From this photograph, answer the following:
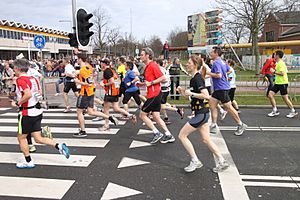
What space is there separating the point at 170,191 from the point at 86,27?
749 cm

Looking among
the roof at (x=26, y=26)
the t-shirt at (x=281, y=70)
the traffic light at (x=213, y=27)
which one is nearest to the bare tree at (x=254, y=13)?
the traffic light at (x=213, y=27)

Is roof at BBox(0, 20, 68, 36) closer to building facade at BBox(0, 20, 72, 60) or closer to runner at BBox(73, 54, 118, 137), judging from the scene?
building facade at BBox(0, 20, 72, 60)

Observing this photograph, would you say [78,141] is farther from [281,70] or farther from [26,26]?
[26,26]

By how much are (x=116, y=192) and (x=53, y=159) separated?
6.32 feet

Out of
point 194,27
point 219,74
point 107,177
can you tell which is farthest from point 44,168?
point 194,27

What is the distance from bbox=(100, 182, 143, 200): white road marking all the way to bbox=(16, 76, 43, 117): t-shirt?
1.77 m

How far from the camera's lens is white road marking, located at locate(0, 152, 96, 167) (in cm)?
520

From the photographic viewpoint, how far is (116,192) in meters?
4.03

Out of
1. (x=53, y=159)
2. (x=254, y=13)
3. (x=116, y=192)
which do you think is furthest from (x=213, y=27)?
(x=116, y=192)

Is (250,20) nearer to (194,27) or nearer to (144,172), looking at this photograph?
(194,27)

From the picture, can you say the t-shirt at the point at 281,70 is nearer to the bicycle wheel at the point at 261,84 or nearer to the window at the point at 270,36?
the bicycle wheel at the point at 261,84

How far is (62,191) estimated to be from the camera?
4.09 metres

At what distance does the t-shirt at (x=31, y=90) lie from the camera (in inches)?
184

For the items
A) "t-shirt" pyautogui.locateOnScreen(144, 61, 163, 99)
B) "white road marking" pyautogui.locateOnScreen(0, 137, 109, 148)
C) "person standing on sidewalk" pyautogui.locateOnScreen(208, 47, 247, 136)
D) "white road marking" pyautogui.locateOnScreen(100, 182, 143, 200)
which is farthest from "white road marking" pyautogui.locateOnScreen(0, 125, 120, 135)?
"white road marking" pyautogui.locateOnScreen(100, 182, 143, 200)
